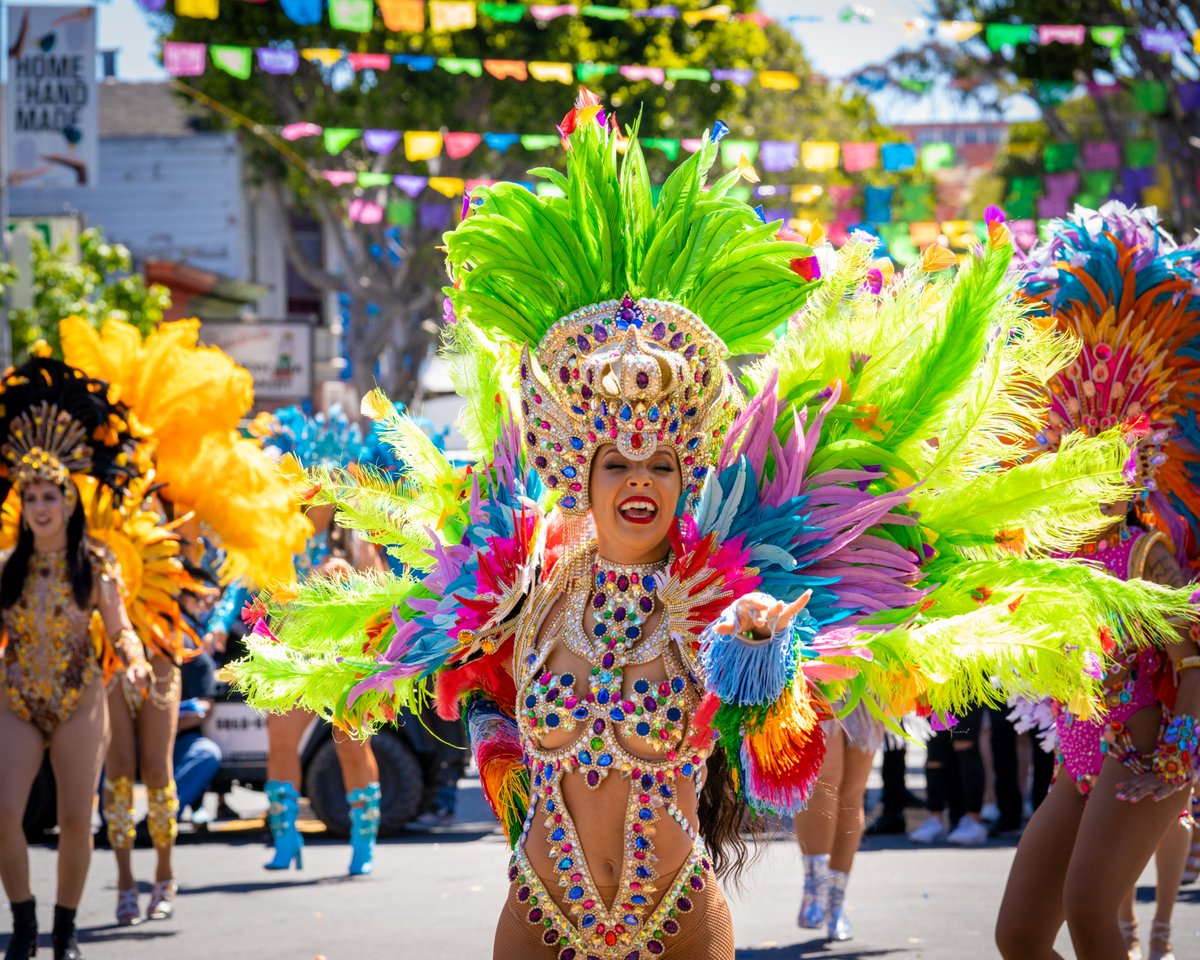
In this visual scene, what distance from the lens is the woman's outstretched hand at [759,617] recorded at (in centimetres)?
345

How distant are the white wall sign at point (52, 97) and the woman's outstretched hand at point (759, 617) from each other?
594 inches

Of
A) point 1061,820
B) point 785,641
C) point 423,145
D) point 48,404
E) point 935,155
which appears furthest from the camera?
point 935,155

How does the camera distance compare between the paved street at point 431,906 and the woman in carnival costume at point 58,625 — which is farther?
the paved street at point 431,906

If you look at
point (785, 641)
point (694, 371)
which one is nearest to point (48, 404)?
point (694, 371)

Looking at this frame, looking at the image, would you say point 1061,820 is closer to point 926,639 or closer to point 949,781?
point 926,639

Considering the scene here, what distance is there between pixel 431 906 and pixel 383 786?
2193mm

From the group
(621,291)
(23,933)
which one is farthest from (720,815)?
(23,933)

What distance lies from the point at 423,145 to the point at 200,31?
11.3 metres

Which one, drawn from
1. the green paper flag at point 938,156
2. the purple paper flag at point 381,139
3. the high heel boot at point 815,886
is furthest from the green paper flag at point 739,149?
the high heel boot at point 815,886

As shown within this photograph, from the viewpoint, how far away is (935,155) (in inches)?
722

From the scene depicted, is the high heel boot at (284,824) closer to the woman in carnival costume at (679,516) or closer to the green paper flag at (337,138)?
the woman in carnival costume at (679,516)

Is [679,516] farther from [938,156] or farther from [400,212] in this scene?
[400,212]

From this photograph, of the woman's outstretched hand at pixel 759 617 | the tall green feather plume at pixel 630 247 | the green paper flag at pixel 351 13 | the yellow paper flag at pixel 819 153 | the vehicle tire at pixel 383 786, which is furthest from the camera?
the yellow paper flag at pixel 819 153

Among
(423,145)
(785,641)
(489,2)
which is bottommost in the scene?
(785,641)
